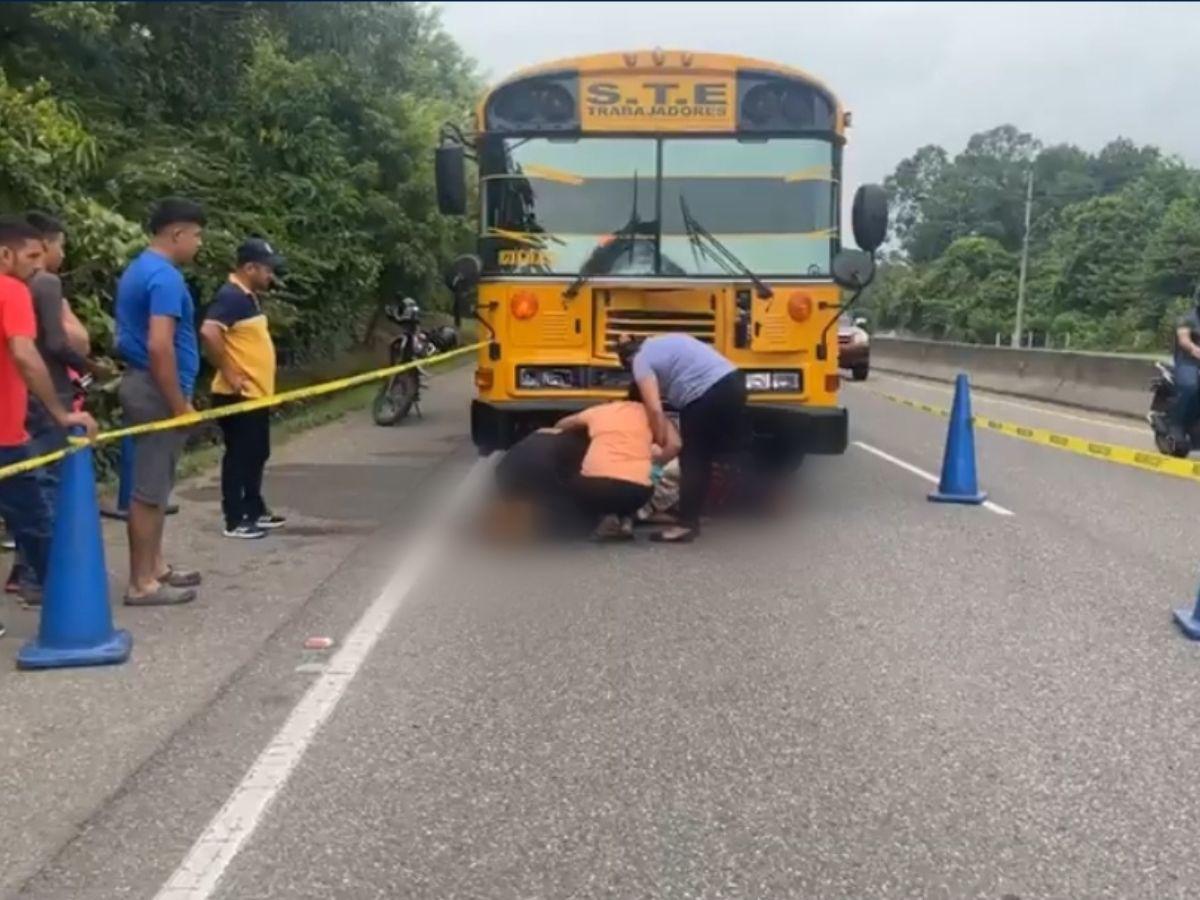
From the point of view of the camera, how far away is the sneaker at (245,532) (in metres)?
Answer: 8.83

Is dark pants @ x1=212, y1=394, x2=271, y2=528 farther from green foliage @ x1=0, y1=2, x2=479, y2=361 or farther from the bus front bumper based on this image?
green foliage @ x1=0, y1=2, x2=479, y2=361

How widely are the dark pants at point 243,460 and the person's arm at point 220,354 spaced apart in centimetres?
11

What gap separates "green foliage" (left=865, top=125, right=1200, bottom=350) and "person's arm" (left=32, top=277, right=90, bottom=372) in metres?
6.61

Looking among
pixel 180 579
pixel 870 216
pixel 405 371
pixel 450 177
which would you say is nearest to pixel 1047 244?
pixel 405 371

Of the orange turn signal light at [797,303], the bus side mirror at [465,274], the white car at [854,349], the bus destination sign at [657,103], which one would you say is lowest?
the white car at [854,349]

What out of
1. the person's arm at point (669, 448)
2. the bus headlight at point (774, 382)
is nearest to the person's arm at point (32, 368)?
the person's arm at point (669, 448)

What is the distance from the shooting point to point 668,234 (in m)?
9.40

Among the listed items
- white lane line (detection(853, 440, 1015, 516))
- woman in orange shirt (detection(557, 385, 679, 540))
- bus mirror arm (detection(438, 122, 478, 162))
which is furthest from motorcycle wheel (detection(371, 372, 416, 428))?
woman in orange shirt (detection(557, 385, 679, 540))

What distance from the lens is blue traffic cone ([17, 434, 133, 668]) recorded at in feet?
18.7

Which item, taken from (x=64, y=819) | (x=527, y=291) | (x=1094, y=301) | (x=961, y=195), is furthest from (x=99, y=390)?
(x=961, y=195)

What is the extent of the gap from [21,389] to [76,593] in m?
1.03

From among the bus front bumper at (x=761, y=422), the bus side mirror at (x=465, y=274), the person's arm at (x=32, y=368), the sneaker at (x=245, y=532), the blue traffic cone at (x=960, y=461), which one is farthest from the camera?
the blue traffic cone at (x=960, y=461)

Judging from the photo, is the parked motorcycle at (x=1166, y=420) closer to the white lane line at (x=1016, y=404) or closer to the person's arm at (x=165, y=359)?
the white lane line at (x=1016, y=404)

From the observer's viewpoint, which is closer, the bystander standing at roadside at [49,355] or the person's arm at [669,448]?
the bystander standing at roadside at [49,355]
